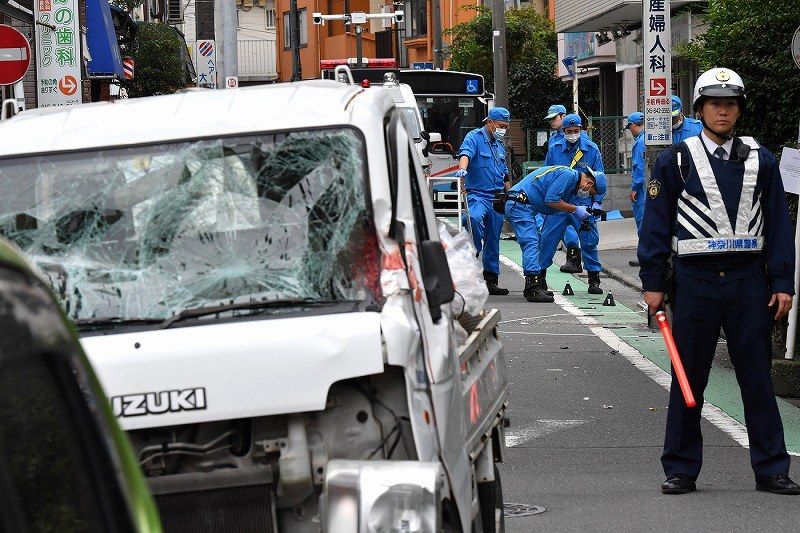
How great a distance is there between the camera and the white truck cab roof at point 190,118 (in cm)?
523

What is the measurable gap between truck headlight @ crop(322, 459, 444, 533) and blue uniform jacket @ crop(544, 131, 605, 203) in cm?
1465

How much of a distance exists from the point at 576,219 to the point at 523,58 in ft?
94.7

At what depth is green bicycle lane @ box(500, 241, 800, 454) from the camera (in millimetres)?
9852

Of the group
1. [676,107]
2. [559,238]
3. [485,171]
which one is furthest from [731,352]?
[485,171]

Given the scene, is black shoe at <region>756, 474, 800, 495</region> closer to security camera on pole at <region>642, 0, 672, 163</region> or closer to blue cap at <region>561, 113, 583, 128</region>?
security camera on pole at <region>642, 0, 672, 163</region>

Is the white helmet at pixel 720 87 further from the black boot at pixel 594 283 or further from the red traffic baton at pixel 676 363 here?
the black boot at pixel 594 283

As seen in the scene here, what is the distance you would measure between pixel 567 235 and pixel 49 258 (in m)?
15.4

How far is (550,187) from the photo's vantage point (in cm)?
1703

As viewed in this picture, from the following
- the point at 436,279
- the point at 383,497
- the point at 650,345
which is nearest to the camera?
the point at 383,497

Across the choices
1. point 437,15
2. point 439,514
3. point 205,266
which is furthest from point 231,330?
point 437,15

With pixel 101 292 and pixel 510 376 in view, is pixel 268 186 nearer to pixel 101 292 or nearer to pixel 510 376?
pixel 101 292

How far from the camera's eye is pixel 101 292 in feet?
16.2

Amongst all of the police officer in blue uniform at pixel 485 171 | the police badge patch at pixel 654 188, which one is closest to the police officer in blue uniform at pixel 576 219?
the police officer in blue uniform at pixel 485 171

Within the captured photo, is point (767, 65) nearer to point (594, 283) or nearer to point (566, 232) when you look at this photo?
point (594, 283)
